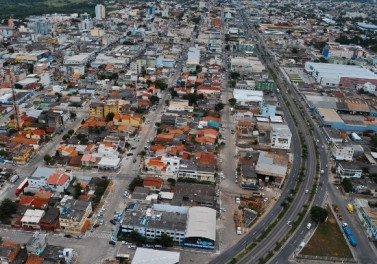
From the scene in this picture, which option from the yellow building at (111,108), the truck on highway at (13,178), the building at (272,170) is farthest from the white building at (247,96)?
the truck on highway at (13,178)

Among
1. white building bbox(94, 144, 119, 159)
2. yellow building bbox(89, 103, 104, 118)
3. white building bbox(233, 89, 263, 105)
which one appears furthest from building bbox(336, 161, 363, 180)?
yellow building bbox(89, 103, 104, 118)

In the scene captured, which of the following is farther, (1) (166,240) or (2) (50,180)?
(2) (50,180)

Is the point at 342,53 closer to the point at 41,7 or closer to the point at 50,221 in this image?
the point at 50,221

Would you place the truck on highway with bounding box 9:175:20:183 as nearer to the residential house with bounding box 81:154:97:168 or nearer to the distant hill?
the residential house with bounding box 81:154:97:168

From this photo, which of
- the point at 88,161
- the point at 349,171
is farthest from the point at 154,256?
the point at 349,171

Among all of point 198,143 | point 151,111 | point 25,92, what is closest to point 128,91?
point 151,111

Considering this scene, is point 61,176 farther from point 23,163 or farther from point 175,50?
point 175,50
